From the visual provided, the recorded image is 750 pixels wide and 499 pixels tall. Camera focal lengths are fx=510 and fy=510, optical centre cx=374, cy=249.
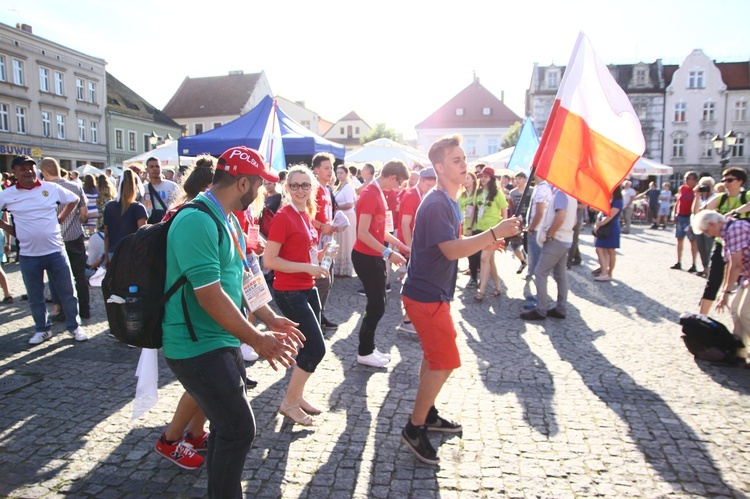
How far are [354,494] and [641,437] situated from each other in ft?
7.03

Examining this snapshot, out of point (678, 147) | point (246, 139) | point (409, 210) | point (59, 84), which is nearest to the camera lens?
point (409, 210)

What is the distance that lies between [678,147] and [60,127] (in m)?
53.1

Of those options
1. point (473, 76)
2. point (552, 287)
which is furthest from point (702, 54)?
point (552, 287)

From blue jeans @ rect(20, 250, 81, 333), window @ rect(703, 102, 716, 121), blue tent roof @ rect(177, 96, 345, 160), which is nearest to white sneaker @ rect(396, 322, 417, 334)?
blue jeans @ rect(20, 250, 81, 333)

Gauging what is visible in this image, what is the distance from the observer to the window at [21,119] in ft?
111

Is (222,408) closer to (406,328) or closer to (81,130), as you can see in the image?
(406,328)

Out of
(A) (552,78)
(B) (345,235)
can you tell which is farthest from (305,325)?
(A) (552,78)

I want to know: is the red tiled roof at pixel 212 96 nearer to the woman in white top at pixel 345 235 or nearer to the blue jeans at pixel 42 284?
the woman in white top at pixel 345 235

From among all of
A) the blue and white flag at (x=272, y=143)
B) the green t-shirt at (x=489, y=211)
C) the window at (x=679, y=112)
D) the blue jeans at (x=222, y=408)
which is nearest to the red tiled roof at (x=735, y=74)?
the window at (x=679, y=112)

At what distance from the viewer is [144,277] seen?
7.53 feet

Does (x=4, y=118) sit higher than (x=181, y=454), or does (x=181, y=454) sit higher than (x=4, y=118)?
(x=4, y=118)

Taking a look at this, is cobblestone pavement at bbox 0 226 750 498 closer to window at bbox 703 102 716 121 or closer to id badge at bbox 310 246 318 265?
id badge at bbox 310 246 318 265

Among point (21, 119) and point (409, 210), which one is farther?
point (21, 119)

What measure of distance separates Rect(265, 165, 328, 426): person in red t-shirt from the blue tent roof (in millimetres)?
7242
